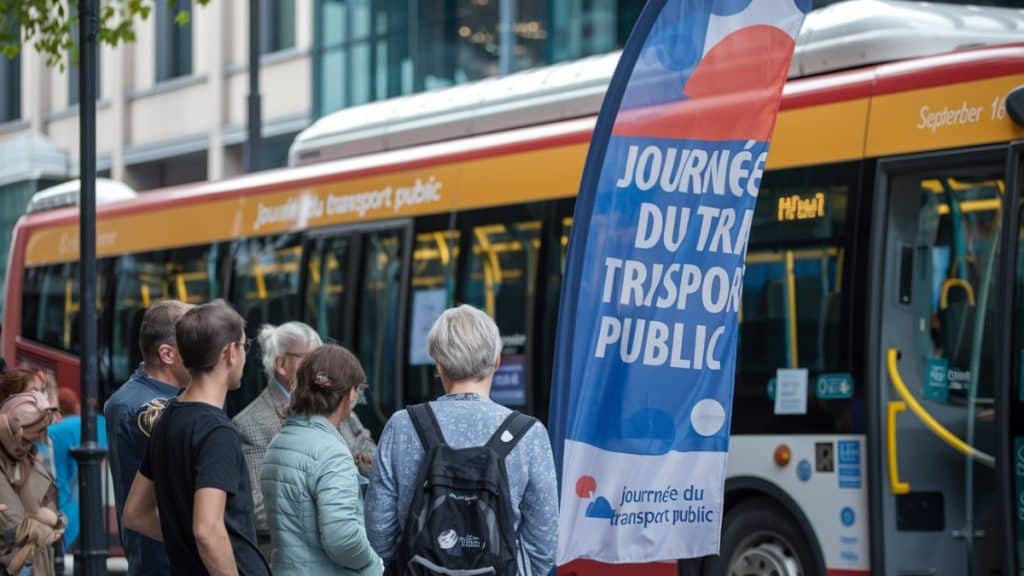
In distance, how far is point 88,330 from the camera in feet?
31.1

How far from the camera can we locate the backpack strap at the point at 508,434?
5.20 m

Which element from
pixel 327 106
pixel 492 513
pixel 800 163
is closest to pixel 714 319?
pixel 492 513

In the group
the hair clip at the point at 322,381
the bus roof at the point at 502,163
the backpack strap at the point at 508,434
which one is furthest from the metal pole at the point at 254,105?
the backpack strap at the point at 508,434

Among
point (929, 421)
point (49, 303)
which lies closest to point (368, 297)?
point (929, 421)

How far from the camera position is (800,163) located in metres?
10.4

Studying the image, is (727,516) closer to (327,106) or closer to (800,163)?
(800,163)

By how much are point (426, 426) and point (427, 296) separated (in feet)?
25.6

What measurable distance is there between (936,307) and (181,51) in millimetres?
29971

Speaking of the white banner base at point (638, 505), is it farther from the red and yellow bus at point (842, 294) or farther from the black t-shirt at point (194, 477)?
the red and yellow bus at point (842, 294)

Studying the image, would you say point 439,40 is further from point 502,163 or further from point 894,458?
point 894,458

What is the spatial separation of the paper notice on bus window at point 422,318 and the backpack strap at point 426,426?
7523 mm

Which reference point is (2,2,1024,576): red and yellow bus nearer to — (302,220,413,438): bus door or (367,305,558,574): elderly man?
(302,220,413,438): bus door

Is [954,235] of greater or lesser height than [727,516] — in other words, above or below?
above

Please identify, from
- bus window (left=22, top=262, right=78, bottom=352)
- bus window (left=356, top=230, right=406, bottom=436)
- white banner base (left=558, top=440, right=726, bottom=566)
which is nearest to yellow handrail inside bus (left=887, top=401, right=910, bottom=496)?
white banner base (left=558, top=440, right=726, bottom=566)
